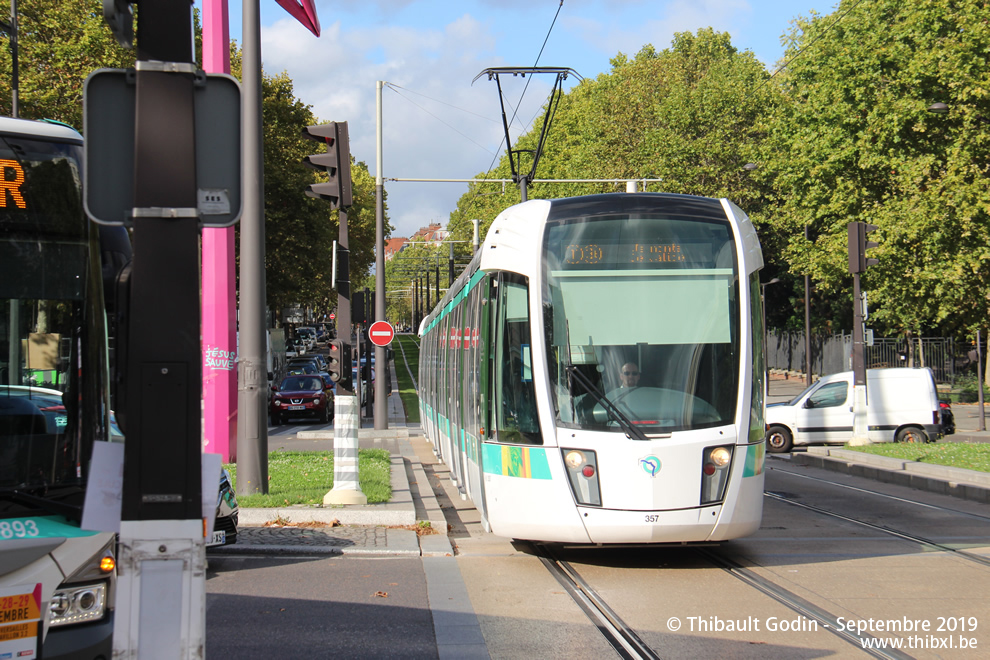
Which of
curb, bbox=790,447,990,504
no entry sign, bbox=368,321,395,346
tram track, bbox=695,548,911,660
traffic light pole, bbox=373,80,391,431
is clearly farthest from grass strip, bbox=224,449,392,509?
curb, bbox=790,447,990,504

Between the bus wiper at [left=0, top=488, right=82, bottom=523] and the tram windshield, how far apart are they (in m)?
4.54

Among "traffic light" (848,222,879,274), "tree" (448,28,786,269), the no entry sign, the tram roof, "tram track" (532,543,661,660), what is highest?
"tree" (448,28,786,269)

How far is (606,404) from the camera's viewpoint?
27.0ft

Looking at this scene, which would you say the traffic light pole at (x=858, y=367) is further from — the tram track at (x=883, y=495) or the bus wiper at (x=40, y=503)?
the bus wiper at (x=40, y=503)

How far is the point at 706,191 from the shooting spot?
4997cm

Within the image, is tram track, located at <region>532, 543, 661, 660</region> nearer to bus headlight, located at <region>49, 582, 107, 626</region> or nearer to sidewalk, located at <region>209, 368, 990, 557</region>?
sidewalk, located at <region>209, 368, 990, 557</region>

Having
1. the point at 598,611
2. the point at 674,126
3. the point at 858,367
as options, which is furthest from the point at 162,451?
the point at 674,126

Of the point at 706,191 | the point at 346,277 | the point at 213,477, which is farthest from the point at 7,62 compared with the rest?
the point at 706,191

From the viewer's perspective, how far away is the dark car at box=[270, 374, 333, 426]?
34031 mm

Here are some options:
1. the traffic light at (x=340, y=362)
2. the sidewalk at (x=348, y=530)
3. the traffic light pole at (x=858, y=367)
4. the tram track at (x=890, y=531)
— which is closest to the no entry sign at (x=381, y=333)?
the traffic light pole at (x=858, y=367)

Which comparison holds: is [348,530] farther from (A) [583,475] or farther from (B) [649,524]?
(B) [649,524]

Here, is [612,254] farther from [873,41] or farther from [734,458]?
[873,41]

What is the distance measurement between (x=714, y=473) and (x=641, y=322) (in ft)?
4.60

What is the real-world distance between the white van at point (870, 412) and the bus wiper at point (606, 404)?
50.6 ft
